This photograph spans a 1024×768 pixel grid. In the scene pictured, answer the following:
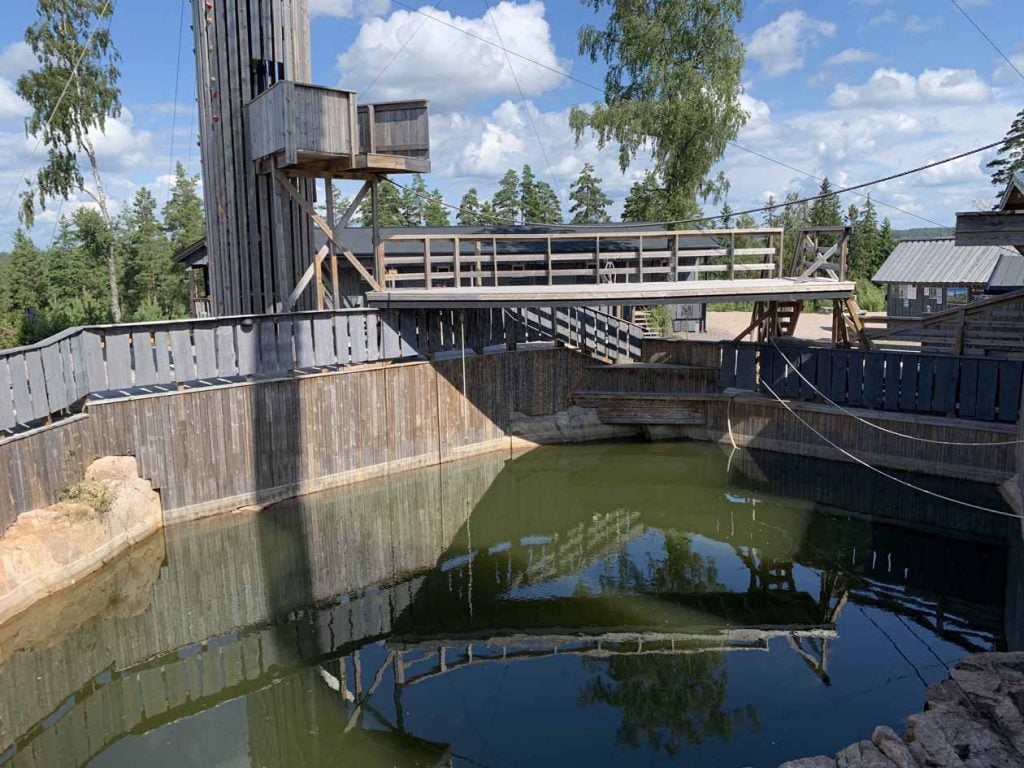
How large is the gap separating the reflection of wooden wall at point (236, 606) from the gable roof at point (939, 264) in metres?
23.4

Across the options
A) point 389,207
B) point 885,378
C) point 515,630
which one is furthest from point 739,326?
point 389,207

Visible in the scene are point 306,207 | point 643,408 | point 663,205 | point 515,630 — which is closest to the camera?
point 515,630

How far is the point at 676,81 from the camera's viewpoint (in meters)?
26.4

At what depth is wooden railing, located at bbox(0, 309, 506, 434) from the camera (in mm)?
10117

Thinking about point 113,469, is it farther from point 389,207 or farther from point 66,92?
point 389,207

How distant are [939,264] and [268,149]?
26786 millimetres

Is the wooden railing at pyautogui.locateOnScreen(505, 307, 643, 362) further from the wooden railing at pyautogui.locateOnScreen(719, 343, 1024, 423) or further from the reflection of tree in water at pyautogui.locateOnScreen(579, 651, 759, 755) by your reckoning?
the reflection of tree in water at pyautogui.locateOnScreen(579, 651, 759, 755)

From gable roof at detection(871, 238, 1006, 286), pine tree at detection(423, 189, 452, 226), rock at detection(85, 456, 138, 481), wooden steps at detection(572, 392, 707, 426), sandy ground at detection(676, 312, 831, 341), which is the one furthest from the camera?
pine tree at detection(423, 189, 452, 226)

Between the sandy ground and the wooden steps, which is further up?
the sandy ground

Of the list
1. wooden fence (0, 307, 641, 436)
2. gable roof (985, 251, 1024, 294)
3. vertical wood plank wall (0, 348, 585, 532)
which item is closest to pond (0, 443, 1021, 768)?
vertical wood plank wall (0, 348, 585, 532)

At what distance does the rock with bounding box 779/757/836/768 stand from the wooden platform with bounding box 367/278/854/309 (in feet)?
29.4

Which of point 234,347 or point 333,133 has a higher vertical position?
point 333,133

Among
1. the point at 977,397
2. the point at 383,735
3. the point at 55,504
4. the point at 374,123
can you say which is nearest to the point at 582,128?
the point at 374,123

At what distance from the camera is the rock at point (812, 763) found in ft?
20.7
